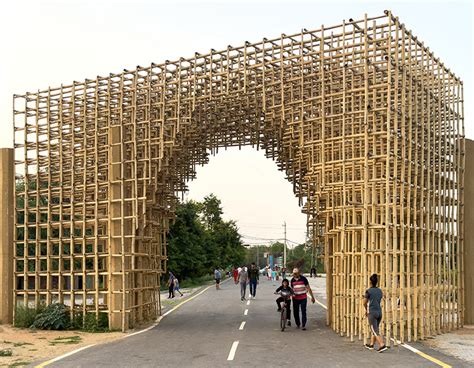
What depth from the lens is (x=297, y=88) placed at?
695 inches

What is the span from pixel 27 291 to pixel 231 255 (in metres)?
54.6

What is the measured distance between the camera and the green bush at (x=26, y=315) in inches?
752

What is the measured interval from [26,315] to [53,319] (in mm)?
1203

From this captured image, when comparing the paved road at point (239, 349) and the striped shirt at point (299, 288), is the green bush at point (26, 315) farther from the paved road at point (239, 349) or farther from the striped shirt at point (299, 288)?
the striped shirt at point (299, 288)

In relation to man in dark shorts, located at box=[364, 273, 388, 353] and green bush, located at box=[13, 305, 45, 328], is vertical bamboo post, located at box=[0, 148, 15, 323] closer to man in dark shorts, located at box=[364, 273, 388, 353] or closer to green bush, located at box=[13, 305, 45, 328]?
green bush, located at box=[13, 305, 45, 328]

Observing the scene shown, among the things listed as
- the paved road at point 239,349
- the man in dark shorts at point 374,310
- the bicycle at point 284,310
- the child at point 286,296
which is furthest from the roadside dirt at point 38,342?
the man in dark shorts at point 374,310

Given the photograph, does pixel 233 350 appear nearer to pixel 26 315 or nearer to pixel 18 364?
pixel 18 364

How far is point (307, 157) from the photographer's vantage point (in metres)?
17.5

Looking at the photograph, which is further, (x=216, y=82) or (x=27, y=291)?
(x=27, y=291)

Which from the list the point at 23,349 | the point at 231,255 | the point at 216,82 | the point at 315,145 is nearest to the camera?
the point at 23,349

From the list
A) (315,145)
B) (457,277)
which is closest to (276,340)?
(315,145)

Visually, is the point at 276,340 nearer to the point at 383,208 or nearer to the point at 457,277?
the point at 383,208

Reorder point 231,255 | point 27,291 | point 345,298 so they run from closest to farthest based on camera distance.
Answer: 1. point 345,298
2. point 27,291
3. point 231,255

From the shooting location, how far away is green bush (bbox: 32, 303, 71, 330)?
18.5 m
